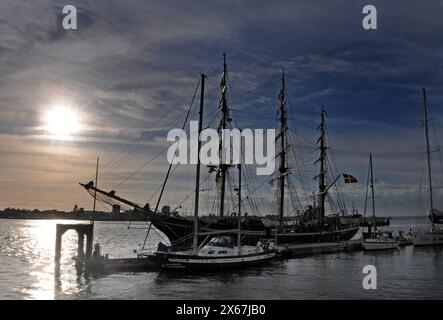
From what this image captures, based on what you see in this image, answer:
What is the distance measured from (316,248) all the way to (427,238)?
98.1 ft

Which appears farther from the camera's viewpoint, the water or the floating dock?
the floating dock

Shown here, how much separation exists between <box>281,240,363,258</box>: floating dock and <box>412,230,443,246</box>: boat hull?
12394 mm

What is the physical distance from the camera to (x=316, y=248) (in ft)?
264

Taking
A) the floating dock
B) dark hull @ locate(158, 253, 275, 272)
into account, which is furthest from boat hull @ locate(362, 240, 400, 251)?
dark hull @ locate(158, 253, 275, 272)

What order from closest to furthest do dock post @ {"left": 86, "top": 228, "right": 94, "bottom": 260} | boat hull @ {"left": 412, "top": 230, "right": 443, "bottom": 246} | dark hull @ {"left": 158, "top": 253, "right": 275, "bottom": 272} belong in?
dark hull @ {"left": 158, "top": 253, "right": 275, "bottom": 272}
dock post @ {"left": 86, "top": 228, "right": 94, "bottom": 260}
boat hull @ {"left": 412, "top": 230, "right": 443, "bottom": 246}

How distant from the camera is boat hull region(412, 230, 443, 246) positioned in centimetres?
9481

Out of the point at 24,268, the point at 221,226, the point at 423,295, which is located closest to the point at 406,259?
the point at 221,226

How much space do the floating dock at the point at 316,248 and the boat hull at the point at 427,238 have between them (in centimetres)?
1239

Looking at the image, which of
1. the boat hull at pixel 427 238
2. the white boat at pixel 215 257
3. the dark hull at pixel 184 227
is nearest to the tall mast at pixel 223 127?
the dark hull at pixel 184 227

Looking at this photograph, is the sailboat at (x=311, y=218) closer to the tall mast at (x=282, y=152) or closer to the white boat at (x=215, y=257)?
the tall mast at (x=282, y=152)

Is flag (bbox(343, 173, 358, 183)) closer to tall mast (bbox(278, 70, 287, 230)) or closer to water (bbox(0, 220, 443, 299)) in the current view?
tall mast (bbox(278, 70, 287, 230))

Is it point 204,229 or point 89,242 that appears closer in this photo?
point 89,242

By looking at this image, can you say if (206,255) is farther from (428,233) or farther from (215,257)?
(428,233)

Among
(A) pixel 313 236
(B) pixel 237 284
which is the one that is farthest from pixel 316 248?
(B) pixel 237 284
